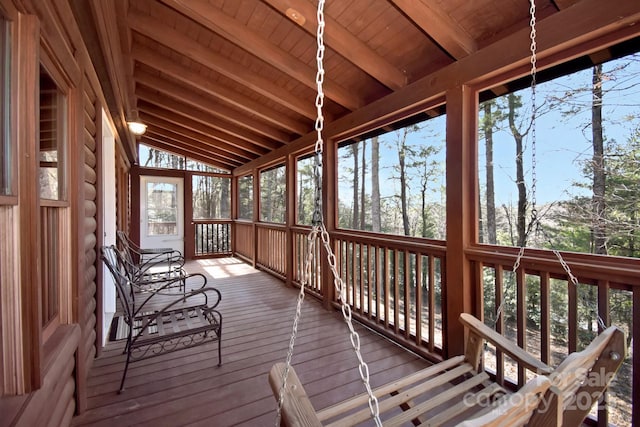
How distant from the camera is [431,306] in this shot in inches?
91.2

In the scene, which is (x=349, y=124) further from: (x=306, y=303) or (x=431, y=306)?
(x=306, y=303)

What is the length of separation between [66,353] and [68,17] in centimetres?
168

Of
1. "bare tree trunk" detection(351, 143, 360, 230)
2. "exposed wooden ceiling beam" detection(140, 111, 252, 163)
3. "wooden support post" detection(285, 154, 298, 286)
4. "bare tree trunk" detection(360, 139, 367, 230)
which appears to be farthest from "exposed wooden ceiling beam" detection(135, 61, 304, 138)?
"exposed wooden ceiling beam" detection(140, 111, 252, 163)

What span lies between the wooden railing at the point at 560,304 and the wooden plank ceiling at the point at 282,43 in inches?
55.1

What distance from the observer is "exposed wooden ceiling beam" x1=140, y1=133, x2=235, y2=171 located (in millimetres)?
5971

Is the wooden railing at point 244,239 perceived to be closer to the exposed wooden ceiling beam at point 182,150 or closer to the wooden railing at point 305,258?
the exposed wooden ceiling beam at point 182,150

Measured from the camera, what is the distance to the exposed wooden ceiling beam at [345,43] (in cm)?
189

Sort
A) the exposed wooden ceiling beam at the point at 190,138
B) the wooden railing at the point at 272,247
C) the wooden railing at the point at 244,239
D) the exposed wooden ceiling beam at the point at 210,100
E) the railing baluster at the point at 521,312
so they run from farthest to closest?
1. the wooden railing at the point at 244,239
2. the exposed wooden ceiling beam at the point at 190,138
3. the wooden railing at the point at 272,247
4. the exposed wooden ceiling beam at the point at 210,100
5. the railing baluster at the point at 521,312

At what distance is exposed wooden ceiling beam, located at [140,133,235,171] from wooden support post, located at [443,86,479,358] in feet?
18.2

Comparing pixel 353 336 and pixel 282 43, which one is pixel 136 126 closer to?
pixel 282 43

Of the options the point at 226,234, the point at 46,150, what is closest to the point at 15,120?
the point at 46,150

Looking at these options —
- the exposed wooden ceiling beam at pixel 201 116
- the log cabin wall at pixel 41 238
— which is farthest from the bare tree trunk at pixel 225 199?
the log cabin wall at pixel 41 238

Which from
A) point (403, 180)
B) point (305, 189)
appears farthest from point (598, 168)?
point (305, 189)

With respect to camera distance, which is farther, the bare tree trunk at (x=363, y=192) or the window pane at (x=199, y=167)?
the window pane at (x=199, y=167)
